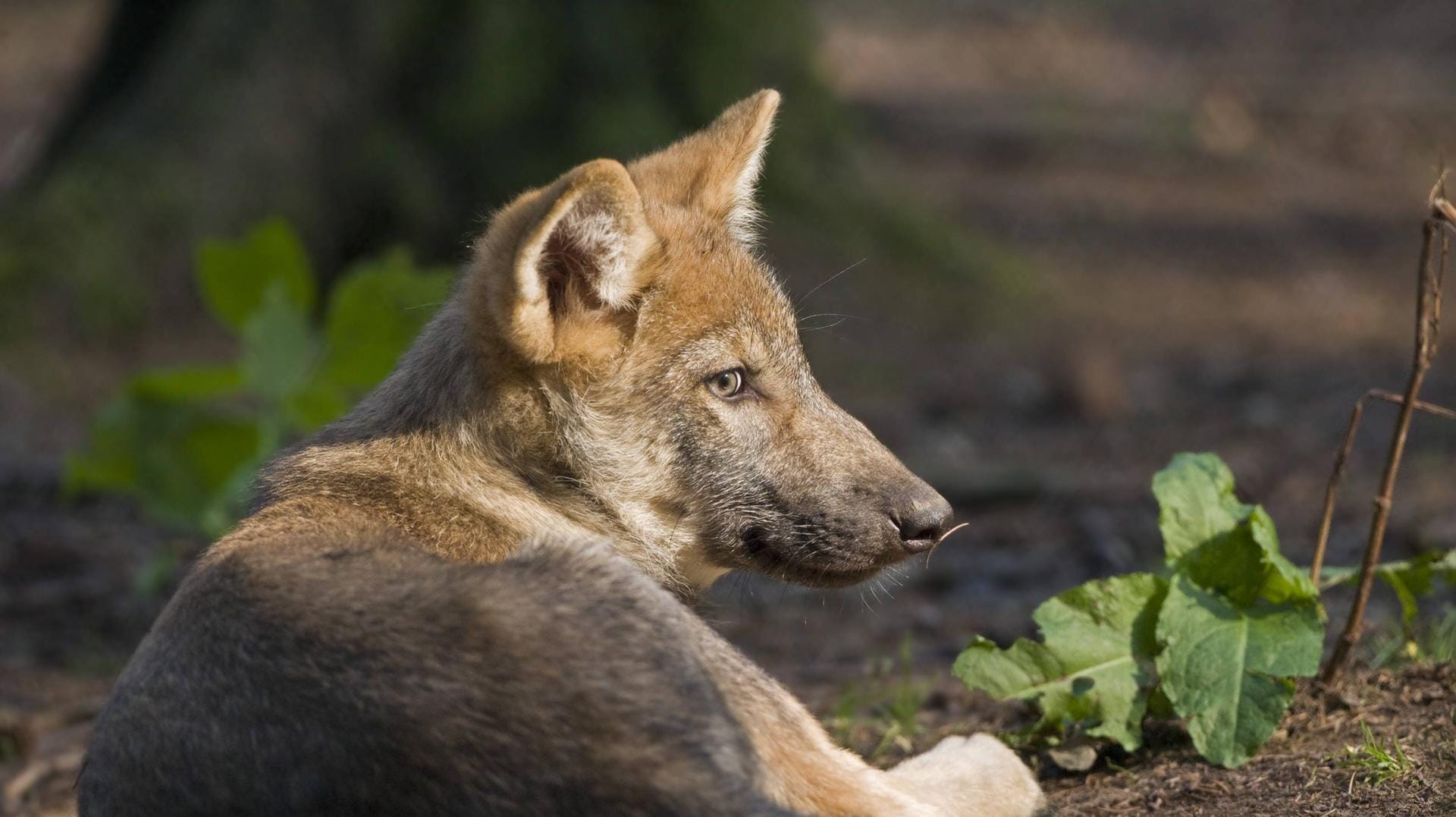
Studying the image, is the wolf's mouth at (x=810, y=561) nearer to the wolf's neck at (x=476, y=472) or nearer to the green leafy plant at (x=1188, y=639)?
the wolf's neck at (x=476, y=472)

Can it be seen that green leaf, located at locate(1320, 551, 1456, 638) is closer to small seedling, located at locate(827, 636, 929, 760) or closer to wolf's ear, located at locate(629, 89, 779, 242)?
small seedling, located at locate(827, 636, 929, 760)

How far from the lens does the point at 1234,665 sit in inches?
179

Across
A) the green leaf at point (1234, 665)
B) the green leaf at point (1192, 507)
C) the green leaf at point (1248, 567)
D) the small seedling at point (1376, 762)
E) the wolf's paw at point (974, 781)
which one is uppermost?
the green leaf at point (1192, 507)

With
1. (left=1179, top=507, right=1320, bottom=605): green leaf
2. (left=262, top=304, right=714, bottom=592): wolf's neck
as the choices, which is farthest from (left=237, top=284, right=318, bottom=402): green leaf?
(left=1179, top=507, right=1320, bottom=605): green leaf

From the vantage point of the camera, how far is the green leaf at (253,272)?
24.1 ft

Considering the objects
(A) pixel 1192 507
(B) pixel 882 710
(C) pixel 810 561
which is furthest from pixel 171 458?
(A) pixel 1192 507

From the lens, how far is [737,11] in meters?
11.2

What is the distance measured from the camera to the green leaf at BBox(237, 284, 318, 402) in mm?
7301

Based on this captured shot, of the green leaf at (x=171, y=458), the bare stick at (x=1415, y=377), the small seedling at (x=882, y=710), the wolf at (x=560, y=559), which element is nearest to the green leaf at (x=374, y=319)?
the green leaf at (x=171, y=458)

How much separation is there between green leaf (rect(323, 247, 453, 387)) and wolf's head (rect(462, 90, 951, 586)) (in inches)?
85.8

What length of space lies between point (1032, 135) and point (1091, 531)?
32.0 ft

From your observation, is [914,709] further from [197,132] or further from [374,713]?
[197,132]

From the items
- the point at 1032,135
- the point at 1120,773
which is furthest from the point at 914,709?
the point at 1032,135

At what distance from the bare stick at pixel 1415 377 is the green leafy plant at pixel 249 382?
4.05 metres
